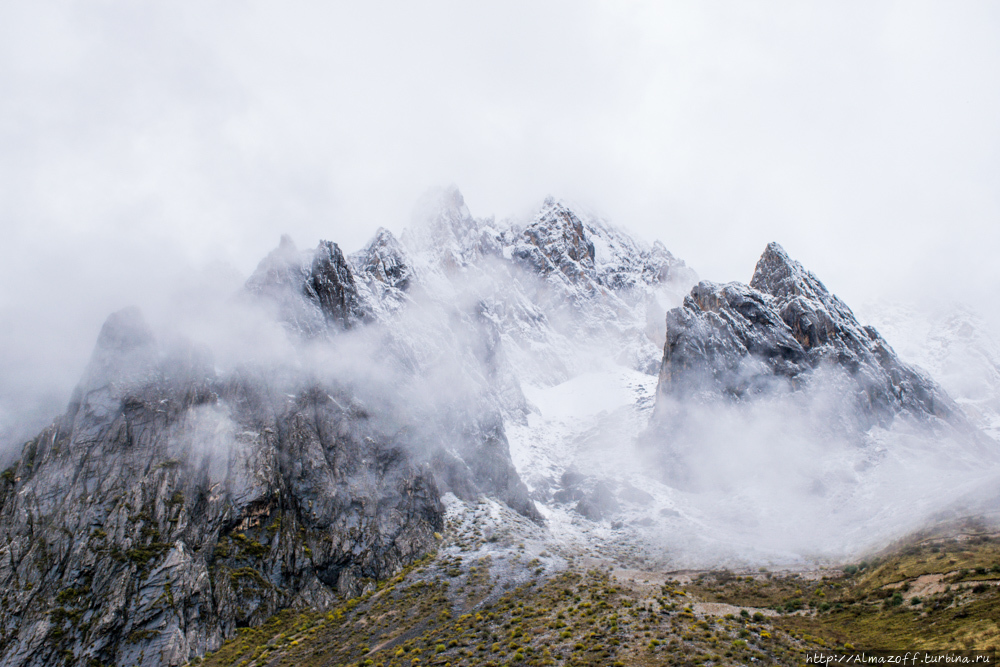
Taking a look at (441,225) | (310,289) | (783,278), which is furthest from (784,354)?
(441,225)

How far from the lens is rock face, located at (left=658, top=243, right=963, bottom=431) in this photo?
109875mm

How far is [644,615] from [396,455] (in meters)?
48.3

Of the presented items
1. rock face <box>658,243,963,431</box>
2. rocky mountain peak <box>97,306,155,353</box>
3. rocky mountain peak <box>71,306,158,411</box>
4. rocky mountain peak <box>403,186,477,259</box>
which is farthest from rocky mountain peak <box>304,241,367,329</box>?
rock face <box>658,243,963,431</box>

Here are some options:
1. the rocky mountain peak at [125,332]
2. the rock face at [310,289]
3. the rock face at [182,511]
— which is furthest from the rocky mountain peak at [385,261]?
the rocky mountain peak at [125,332]

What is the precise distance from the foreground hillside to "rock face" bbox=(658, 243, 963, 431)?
5830 cm

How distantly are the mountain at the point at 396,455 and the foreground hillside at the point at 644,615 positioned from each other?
5083mm

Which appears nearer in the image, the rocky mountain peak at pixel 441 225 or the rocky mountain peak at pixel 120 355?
the rocky mountain peak at pixel 120 355

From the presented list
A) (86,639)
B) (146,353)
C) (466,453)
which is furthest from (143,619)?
(466,453)

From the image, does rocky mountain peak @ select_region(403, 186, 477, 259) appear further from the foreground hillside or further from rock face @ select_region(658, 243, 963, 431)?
the foreground hillside

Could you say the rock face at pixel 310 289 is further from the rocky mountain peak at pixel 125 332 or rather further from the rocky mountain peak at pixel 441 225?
the rocky mountain peak at pixel 441 225

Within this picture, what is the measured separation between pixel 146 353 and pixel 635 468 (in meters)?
91.1

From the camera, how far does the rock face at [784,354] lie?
360ft

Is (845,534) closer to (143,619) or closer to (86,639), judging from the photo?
(143,619)

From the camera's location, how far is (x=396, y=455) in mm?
82625
